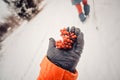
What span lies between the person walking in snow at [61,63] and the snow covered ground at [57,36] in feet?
0.46

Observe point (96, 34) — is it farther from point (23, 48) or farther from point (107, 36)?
point (23, 48)

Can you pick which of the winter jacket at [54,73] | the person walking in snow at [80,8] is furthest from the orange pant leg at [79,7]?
the winter jacket at [54,73]

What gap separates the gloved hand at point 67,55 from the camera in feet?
3.89

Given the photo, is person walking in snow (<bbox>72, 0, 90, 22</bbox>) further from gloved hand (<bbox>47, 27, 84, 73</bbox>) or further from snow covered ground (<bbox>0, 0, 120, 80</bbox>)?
gloved hand (<bbox>47, 27, 84, 73</bbox>)

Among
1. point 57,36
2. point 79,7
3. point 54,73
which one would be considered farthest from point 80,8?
point 54,73

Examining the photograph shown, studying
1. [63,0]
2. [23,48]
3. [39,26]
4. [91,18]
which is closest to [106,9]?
[91,18]

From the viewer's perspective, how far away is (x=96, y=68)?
1323 millimetres

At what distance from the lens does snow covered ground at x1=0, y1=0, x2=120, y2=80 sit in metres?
1.31

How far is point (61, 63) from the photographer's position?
3.87ft

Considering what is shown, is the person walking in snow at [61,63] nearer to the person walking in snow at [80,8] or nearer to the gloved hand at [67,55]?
the gloved hand at [67,55]

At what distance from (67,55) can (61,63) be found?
0.07 m

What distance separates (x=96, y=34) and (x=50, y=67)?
417mm

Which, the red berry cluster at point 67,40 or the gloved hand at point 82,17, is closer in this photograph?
the red berry cluster at point 67,40

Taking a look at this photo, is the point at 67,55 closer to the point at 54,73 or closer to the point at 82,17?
the point at 54,73
